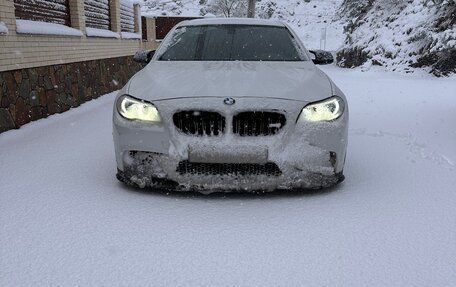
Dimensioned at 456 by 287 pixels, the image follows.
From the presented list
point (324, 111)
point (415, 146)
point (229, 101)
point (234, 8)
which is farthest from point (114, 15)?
point (234, 8)

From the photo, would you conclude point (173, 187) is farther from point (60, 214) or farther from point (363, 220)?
point (363, 220)

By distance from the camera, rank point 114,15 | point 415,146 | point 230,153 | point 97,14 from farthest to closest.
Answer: point 114,15
point 97,14
point 415,146
point 230,153

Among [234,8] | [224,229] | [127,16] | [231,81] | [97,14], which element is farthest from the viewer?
[234,8]

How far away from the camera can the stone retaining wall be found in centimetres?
580

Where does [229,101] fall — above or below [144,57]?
below

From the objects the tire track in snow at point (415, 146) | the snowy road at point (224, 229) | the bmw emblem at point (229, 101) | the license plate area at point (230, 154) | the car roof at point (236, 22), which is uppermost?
the car roof at point (236, 22)

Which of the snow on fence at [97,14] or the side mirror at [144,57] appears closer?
the side mirror at [144,57]

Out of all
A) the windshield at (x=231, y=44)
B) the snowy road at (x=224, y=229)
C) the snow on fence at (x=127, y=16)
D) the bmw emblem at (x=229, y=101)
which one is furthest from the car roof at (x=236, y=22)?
the snow on fence at (x=127, y=16)

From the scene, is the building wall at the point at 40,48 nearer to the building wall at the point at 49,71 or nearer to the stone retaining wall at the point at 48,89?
the building wall at the point at 49,71

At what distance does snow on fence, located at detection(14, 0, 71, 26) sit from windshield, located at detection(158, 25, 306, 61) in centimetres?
335

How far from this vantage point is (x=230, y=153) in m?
3.06

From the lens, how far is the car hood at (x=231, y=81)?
324 centimetres

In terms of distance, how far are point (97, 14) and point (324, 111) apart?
357 inches

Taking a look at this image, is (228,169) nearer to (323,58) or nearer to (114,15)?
(323,58)
